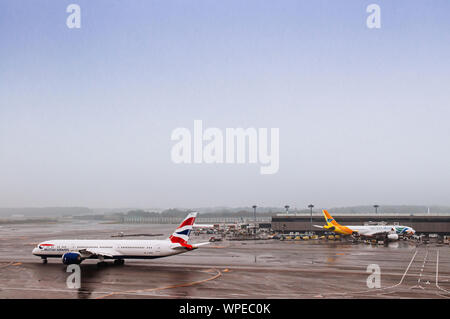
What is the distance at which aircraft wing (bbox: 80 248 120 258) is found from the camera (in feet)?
186

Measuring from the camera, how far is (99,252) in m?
57.8

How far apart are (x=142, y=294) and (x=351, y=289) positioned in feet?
69.6

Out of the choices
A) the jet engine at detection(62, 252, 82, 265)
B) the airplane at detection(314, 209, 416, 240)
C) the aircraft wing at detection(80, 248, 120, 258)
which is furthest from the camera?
the airplane at detection(314, 209, 416, 240)

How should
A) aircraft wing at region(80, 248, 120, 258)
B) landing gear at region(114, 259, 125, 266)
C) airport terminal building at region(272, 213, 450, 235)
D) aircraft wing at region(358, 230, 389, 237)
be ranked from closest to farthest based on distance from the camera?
1. aircraft wing at region(80, 248, 120, 258)
2. landing gear at region(114, 259, 125, 266)
3. aircraft wing at region(358, 230, 389, 237)
4. airport terminal building at region(272, 213, 450, 235)

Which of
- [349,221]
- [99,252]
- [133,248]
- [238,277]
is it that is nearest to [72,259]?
[99,252]

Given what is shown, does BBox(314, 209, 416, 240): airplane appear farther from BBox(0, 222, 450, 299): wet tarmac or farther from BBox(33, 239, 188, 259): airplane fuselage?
BBox(33, 239, 188, 259): airplane fuselage

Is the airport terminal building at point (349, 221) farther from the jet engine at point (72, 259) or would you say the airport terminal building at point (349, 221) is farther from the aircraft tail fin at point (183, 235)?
the jet engine at point (72, 259)

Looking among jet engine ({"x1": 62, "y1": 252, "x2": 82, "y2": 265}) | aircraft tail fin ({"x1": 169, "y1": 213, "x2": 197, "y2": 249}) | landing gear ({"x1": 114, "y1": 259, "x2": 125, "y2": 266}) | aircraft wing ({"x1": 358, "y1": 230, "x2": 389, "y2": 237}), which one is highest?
aircraft tail fin ({"x1": 169, "y1": 213, "x2": 197, "y2": 249})

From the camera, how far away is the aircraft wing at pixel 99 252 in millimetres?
56844

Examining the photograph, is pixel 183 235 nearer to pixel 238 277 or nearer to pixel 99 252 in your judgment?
pixel 238 277

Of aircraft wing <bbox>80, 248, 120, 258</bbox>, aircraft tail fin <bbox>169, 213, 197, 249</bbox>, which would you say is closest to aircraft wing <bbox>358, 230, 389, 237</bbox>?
aircraft tail fin <bbox>169, 213, 197, 249</bbox>

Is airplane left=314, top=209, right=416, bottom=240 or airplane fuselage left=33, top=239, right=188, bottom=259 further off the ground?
airplane fuselage left=33, top=239, right=188, bottom=259
